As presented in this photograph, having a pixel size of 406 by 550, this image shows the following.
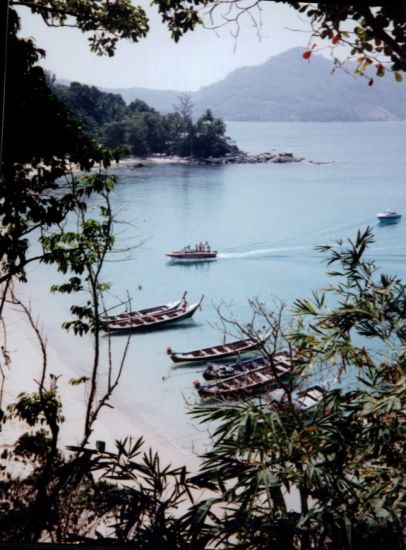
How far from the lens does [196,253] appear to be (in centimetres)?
269

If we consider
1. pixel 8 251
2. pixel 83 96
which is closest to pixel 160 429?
pixel 8 251

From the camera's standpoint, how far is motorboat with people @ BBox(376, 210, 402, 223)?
2488mm

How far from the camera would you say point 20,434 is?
2615 millimetres

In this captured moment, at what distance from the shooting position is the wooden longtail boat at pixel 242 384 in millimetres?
2617

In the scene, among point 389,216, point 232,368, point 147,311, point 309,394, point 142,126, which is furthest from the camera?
point 147,311

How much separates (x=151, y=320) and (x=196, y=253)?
0.52 m

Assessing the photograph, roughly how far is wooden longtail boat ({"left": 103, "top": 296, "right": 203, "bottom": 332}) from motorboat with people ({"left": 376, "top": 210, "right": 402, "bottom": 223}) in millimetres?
976

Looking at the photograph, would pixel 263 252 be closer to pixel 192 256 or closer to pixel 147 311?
pixel 192 256

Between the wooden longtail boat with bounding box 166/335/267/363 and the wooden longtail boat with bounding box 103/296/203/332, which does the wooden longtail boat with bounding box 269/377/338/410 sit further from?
the wooden longtail boat with bounding box 103/296/203/332

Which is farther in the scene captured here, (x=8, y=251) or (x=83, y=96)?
(x=83, y=96)

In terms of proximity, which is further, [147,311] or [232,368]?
[147,311]

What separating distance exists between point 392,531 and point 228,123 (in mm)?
1908

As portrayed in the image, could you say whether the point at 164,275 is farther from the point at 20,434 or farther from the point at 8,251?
the point at 20,434

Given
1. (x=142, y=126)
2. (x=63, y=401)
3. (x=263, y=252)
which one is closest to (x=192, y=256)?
(x=263, y=252)
